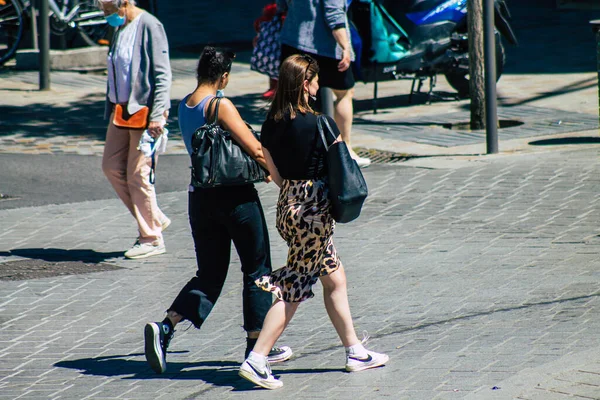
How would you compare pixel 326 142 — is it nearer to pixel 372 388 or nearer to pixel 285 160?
pixel 285 160

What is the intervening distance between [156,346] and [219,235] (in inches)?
25.2

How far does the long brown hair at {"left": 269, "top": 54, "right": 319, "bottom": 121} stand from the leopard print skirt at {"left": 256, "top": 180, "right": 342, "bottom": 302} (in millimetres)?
337

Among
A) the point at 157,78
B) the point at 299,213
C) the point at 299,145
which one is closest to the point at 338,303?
the point at 299,213

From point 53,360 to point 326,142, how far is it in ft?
6.29

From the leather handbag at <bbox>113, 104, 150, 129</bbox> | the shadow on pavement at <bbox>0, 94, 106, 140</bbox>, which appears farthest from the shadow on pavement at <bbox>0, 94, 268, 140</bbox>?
the leather handbag at <bbox>113, 104, 150, 129</bbox>

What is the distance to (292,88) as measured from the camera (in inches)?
212

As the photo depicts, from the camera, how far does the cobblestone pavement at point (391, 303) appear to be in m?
5.47

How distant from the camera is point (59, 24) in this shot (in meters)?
17.2

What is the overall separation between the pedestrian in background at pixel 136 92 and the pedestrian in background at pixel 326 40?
98.3 inches

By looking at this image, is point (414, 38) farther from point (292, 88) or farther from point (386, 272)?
point (292, 88)

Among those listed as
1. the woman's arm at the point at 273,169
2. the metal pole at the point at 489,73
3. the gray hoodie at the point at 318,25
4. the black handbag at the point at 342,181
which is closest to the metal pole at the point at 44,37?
the gray hoodie at the point at 318,25

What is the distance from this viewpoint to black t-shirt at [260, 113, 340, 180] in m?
5.36

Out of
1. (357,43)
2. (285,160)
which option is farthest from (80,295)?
(357,43)

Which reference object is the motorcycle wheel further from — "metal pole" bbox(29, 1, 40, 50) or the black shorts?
"metal pole" bbox(29, 1, 40, 50)
